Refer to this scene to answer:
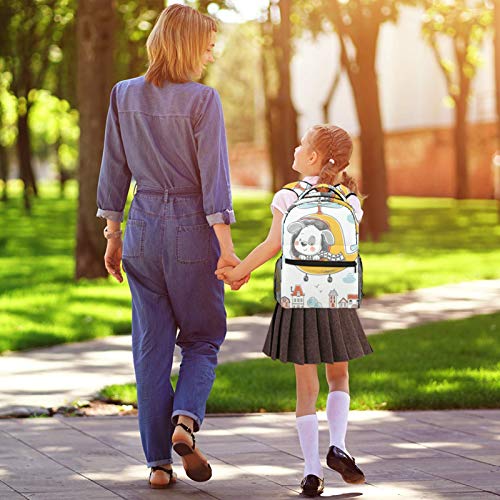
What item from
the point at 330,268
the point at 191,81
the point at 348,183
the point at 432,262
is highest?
the point at 191,81

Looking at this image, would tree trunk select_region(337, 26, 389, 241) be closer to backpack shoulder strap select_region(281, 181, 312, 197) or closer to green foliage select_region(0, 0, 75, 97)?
green foliage select_region(0, 0, 75, 97)

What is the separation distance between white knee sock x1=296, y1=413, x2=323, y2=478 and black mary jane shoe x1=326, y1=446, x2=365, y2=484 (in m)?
0.06

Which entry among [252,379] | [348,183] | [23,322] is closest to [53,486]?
[348,183]

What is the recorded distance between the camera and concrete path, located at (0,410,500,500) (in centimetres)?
505

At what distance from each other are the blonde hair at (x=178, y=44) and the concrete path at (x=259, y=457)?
1.69 metres

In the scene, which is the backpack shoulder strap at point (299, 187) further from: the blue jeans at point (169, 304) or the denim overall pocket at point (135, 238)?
the denim overall pocket at point (135, 238)

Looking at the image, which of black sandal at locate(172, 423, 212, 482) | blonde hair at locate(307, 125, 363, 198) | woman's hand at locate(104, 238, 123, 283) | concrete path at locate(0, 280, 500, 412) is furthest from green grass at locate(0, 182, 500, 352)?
black sandal at locate(172, 423, 212, 482)

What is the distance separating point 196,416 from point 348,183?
1.13m

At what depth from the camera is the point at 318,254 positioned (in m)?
4.87

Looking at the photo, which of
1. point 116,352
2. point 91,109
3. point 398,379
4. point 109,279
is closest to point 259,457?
point 398,379

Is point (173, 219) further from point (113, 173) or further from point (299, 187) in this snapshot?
point (299, 187)

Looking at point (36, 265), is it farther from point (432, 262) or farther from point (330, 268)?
point (330, 268)

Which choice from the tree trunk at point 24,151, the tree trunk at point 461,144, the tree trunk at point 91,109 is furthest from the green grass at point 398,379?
the tree trunk at point 461,144

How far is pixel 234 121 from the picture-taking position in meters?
95.6
